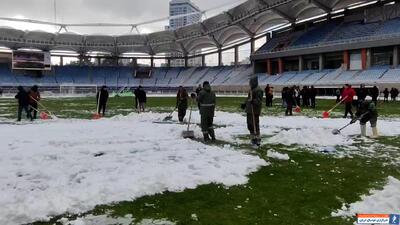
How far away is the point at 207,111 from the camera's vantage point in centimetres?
1240

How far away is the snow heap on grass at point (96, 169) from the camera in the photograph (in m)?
5.86

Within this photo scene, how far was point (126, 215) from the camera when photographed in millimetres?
5402

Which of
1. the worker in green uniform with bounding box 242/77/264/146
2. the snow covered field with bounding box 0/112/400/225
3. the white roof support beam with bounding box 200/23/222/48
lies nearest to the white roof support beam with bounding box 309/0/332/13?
the white roof support beam with bounding box 200/23/222/48

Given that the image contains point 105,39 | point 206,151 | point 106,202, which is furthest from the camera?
point 105,39

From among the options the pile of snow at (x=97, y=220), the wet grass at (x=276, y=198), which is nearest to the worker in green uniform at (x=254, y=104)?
the wet grass at (x=276, y=198)

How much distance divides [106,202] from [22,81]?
8904cm

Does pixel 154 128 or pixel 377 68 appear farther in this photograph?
pixel 377 68

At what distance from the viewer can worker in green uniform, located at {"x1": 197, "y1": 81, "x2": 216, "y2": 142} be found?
12.3 metres

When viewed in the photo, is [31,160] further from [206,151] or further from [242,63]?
[242,63]

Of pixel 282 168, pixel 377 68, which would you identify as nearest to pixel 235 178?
pixel 282 168

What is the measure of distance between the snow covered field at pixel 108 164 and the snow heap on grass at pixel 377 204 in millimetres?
2024

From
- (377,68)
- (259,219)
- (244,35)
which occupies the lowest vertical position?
(259,219)

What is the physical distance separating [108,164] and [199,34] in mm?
76994

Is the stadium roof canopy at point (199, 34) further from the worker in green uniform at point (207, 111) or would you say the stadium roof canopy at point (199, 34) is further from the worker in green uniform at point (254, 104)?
the worker in green uniform at point (254, 104)
